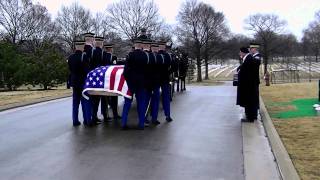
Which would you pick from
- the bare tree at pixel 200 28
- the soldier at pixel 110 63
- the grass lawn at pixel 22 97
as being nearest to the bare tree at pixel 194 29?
the bare tree at pixel 200 28

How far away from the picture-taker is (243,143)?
29.7 feet

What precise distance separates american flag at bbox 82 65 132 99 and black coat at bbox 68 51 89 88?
142 millimetres

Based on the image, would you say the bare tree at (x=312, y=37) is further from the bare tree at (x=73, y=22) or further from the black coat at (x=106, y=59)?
the black coat at (x=106, y=59)

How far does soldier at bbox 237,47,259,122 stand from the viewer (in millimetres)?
11867

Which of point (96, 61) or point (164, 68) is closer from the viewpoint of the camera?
point (164, 68)

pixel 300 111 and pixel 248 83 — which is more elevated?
pixel 248 83

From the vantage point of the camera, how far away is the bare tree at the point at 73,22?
258 ft

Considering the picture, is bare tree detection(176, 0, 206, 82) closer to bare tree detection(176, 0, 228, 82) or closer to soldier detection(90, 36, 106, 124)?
bare tree detection(176, 0, 228, 82)

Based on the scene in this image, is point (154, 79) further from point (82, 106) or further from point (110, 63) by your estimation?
point (82, 106)

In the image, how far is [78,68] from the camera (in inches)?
441

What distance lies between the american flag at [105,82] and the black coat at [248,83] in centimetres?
276

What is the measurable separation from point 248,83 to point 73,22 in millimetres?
70793

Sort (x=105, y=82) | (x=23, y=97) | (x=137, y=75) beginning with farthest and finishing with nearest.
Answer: (x=23, y=97), (x=105, y=82), (x=137, y=75)

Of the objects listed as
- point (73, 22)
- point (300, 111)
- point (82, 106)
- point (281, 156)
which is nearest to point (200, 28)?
point (73, 22)
